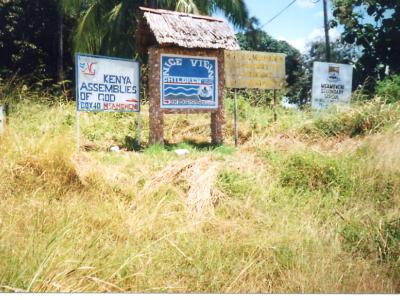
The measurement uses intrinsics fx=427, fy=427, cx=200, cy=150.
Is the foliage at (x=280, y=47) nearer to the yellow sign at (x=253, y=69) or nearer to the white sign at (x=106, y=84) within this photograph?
the yellow sign at (x=253, y=69)

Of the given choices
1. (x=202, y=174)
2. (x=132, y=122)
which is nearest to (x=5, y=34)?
(x=132, y=122)

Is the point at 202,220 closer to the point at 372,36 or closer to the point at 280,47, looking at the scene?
the point at 372,36

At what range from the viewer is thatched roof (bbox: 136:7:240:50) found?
5176 mm

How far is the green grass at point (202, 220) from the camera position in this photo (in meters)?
2.57

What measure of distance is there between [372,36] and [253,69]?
2.55 m

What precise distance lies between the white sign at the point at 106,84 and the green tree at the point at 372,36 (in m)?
3.86

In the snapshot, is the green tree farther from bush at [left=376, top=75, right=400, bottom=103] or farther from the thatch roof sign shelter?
the thatch roof sign shelter

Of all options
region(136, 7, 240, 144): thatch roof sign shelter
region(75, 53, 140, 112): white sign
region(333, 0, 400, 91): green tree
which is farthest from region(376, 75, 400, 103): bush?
region(75, 53, 140, 112): white sign

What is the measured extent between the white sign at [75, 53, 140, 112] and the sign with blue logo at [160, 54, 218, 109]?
0.38m

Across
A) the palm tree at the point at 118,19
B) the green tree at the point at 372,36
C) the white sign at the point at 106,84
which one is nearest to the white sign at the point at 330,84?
the green tree at the point at 372,36

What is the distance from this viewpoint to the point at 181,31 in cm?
530

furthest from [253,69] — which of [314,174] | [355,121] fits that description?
[314,174]
